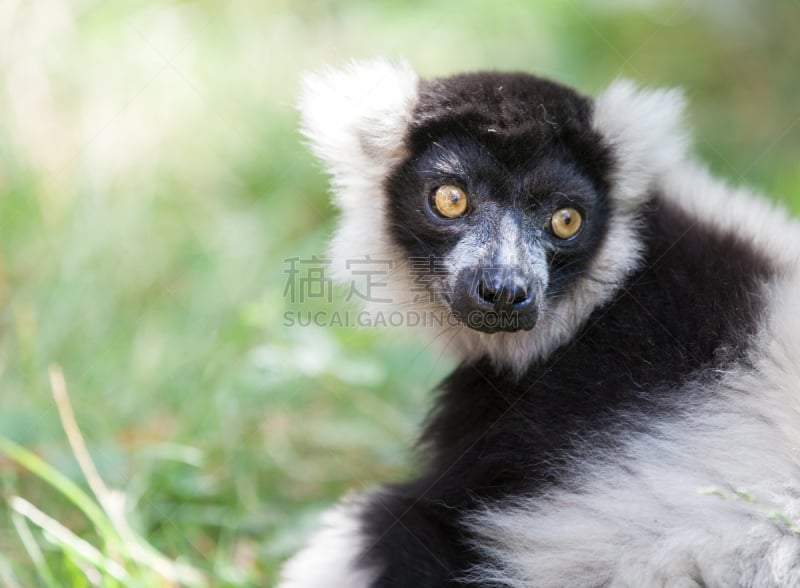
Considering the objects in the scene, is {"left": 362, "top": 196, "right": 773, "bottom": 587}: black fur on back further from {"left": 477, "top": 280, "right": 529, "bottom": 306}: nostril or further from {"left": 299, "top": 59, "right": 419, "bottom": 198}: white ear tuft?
{"left": 299, "top": 59, "right": 419, "bottom": 198}: white ear tuft

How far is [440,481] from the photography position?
124 inches

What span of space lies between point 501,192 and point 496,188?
2 cm

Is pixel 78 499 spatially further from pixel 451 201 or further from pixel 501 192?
pixel 501 192

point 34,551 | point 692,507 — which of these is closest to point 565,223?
point 692,507

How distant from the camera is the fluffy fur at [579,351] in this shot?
252 centimetres

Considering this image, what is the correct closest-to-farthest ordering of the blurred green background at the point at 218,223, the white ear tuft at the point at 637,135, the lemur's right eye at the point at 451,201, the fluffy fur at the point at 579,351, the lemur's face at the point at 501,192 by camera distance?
1. the fluffy fur at the point at 579,351
2. the lemur's face at the point at 501,192
3. the lemur's right eye at the point at 451,201
4. the white ear tuft at the point at 637,135
5. the blurred green background at the point at 218,223

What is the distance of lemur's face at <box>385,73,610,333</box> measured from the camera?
10.2ft

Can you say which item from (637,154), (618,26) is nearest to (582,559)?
(637,154)

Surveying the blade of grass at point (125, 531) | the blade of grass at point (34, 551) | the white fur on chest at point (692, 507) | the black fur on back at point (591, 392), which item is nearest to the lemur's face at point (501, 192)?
the black fur on back at point (591, 392)

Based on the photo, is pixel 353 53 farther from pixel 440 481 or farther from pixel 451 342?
pixel 440 481

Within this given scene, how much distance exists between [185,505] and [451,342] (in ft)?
5.00

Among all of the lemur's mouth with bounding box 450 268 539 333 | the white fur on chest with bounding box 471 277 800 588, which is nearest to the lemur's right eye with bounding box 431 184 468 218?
the lemur's mouth with bounding box 450 268 539 333

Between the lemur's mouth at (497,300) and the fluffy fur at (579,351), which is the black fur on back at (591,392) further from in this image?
the lemur's mouth at (497,300)

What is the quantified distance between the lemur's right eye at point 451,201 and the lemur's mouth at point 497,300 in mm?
258
